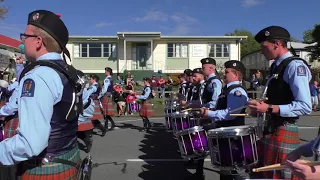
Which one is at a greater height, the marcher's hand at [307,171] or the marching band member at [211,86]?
the marching band member at [211,86]

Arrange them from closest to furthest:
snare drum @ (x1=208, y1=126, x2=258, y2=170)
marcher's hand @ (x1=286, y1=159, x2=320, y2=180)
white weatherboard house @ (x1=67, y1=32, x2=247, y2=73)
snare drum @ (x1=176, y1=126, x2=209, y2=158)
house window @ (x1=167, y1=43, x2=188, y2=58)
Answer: marcher's hand @ (x1=286, y1=159, x2=320, y2=180), snare drum @ (x1=208, y1=126, x2=258, y2=170), snare drum @ (x1=176, y1=126, x2=209, y2=158), white weatherboard house @ (x1=67, y1=32, x2=247, y2=73), house window @ (x1=167, y1=43, x2=188, y2=58)

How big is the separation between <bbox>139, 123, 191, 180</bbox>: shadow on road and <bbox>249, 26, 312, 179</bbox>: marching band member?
278 centimetres

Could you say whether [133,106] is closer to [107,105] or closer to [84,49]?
[107,105]

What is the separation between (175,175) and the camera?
5.93 meters

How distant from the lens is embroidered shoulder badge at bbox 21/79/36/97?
6.37ft

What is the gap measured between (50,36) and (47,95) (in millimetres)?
430

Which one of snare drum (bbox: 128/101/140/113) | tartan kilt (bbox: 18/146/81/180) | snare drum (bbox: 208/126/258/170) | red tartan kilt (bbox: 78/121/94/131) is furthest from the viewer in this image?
snare drum (bbox: 128/101/140/113)

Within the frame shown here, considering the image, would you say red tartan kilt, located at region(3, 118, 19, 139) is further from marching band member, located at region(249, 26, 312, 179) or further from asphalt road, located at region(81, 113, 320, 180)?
marching band member, located at region(249, 26, 312, 179)

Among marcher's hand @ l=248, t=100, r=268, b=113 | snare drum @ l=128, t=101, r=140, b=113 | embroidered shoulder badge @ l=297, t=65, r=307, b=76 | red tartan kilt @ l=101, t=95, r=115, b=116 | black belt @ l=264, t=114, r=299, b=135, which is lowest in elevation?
snare drum @ l=128, t=101, r=140, b=113

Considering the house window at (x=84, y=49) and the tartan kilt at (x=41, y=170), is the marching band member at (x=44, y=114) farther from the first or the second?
the house window at (x=84, y=49)

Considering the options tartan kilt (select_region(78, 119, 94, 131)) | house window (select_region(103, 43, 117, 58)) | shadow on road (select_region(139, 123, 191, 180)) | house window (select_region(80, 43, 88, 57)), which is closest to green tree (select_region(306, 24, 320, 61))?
house window (select_region(103, 43, 117, 58))

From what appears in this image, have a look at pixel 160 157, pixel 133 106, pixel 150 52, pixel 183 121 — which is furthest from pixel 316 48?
pixel 183 121

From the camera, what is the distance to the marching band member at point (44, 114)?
1918 mm

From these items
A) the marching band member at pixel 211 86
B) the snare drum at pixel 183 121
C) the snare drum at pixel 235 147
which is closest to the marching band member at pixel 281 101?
the snare drum at pixel 235 147
